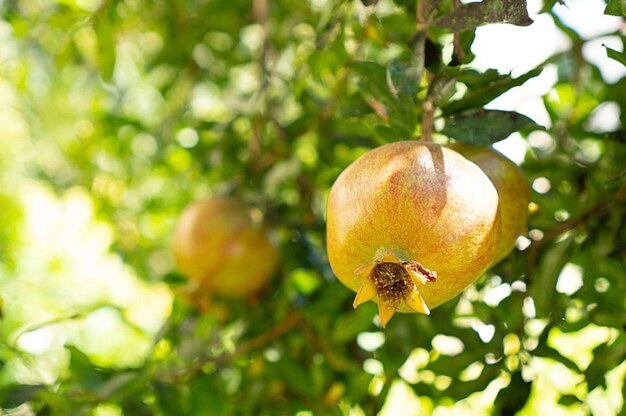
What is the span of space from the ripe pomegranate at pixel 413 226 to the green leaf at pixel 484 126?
0.52 ft

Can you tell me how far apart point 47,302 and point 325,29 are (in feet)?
9.36

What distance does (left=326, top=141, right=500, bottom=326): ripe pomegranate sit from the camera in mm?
811

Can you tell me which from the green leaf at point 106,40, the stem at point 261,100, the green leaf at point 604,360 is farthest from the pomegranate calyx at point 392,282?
the stem at point 261,100

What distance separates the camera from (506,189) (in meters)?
1.00

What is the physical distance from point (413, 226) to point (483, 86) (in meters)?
0.32

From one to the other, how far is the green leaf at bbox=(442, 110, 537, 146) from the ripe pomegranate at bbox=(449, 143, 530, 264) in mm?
25

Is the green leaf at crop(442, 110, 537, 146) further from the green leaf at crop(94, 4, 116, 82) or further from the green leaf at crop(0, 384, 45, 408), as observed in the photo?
the green leaf at crop(0, 384, 45, 408)

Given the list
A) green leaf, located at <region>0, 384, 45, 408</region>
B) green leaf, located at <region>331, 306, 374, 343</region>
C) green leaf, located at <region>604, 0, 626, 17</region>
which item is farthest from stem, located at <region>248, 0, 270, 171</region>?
green leaf, located at <region>604, 0, 626, 17</region>

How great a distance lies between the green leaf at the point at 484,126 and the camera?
1.00m

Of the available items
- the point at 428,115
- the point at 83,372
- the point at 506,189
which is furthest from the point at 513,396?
the point at 83,372

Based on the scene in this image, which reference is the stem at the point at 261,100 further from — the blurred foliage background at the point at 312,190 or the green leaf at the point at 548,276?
the green leaf at the point at 548,276

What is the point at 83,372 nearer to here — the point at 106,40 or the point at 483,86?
the point at 106,40

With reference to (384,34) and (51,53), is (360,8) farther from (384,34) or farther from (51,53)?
(51,53)

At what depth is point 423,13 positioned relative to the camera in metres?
1.02
